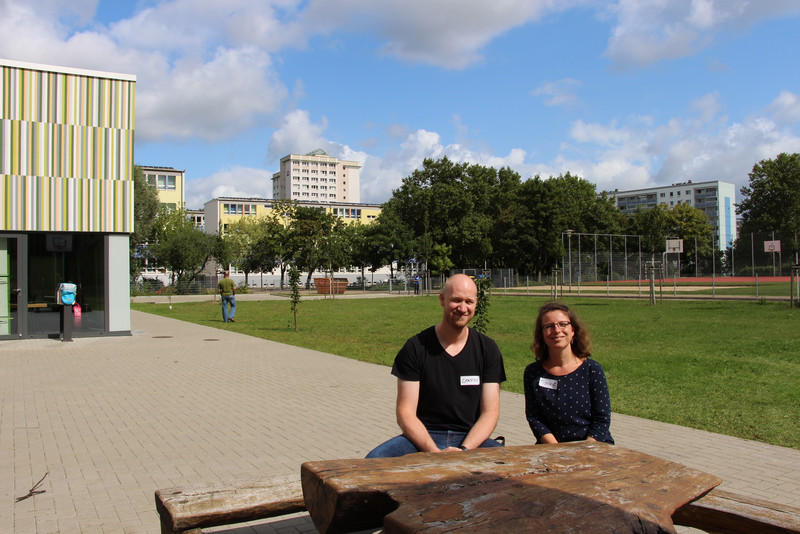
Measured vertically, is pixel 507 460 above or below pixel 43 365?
above

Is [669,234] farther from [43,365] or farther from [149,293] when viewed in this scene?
[43,365]

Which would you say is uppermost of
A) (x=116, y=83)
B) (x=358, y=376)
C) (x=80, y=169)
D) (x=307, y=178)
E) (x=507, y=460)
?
(x=307, y=178)

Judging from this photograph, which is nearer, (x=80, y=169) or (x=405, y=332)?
(x=80, y=169)

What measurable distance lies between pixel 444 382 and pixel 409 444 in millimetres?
406

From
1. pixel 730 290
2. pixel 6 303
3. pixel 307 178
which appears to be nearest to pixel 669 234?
pixel 730 290

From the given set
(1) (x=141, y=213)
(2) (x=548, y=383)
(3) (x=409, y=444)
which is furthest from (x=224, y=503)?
(1) (x=141, y=213)

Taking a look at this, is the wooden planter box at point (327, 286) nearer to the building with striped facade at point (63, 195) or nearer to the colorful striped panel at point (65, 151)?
the building with striped facade at point (63, 195)

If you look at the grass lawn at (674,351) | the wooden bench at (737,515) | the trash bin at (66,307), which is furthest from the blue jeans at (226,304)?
the wooden bench at (737,515)

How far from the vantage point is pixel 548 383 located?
153 inches

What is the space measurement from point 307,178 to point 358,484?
167525 mm

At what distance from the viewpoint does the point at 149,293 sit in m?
55.3

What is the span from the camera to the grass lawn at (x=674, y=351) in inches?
291

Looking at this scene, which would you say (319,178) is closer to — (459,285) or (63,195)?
(63,195)

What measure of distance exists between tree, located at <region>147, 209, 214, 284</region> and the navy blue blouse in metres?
57.9
